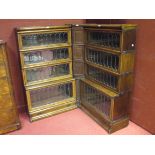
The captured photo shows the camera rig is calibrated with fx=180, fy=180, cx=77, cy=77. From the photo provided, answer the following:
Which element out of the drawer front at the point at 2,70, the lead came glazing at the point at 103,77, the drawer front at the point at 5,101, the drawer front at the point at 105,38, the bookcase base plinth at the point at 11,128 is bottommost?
the bookcase base plinth at the point at 11,128

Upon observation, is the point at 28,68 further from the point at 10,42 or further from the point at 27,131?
the point at 27,131

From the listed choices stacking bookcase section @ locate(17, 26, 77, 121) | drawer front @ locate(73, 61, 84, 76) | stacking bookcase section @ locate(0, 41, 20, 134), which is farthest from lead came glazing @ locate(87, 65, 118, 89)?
stacking bookcase section @ locate(0, 41, 20, 134)

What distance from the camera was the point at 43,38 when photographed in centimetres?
284

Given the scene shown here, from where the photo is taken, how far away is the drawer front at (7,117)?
2529mm

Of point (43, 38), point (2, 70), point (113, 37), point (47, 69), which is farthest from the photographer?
point (47, 69)

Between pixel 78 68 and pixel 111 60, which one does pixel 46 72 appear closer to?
pixel 78 68

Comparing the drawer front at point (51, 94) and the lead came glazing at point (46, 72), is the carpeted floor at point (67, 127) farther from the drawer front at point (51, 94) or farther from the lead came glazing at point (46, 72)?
the lead came glazing at point (46, 72)

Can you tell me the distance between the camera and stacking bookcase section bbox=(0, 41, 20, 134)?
7.68 feet

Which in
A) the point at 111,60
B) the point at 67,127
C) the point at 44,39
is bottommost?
the point at 67,127

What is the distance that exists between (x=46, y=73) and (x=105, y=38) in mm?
1121

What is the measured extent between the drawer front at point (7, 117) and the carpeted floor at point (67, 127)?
0.17 meters

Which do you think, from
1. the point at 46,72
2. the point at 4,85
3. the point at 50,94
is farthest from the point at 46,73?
the point at 4,85

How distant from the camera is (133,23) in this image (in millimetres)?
2393

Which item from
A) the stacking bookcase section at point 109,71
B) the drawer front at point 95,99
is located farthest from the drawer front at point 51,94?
the stacking bookcase section at point 109,71
